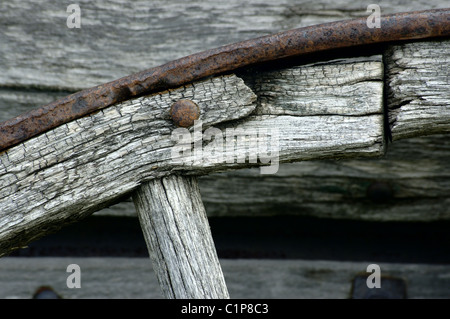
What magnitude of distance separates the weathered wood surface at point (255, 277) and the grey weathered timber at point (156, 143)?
0.62 metres

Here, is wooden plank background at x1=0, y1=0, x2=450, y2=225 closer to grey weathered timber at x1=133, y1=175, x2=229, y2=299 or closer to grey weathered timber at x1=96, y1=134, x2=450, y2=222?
grey weathered timber at x1=96, y1=134, x2=450, y2=222

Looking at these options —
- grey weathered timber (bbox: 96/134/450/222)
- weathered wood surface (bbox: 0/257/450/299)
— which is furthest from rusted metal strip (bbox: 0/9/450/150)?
weathered wood surface (bbox: 0/257/450/299)

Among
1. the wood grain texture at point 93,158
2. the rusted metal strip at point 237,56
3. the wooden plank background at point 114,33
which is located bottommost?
the wood grain texture at point 93,158

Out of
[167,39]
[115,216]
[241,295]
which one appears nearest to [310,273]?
[241,295]

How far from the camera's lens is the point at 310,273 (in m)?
1.47

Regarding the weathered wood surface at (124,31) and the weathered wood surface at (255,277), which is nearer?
the weathered wood surface at (124,31)

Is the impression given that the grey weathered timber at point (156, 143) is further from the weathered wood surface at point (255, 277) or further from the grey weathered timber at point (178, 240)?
the weathered wood surface at point (255, 277)

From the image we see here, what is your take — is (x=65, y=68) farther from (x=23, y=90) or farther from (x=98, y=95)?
(x=98, y=95)

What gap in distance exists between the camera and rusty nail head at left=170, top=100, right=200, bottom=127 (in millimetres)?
821

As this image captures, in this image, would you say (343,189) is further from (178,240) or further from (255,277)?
(178,240)

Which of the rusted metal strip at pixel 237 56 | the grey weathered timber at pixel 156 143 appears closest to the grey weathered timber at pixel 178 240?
the grey weathered timber at pixel 156 143

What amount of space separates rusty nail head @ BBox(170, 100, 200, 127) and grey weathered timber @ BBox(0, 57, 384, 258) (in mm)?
13

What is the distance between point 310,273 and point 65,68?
896 millimetres

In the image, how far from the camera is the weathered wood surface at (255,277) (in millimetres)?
1438
